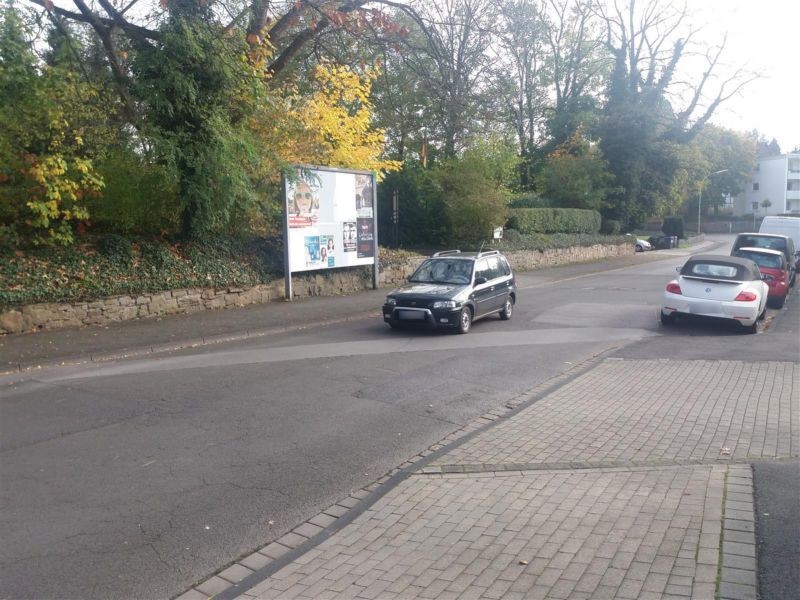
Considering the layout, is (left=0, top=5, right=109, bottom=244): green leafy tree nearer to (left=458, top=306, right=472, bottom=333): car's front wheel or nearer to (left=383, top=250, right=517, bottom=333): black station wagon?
(left=383, top=250, right=517, bottom=333): black station wagon

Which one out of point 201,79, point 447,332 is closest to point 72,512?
point 447,332

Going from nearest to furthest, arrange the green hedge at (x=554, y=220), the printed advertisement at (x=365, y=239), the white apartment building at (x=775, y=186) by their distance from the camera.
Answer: the printed advertisement at (x=365, y=239)
the green hedge at (x=554, y=220)
the white apartment building at (x=775, y=186)

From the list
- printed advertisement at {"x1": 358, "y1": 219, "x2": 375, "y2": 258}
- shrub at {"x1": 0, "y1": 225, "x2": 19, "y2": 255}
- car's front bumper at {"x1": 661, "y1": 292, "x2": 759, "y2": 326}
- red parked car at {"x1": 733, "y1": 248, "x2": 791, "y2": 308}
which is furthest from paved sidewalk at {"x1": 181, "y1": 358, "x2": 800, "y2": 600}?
printed advertisement at {"x1": 358, "y1": 219, "x2": 375, "y2": 258}

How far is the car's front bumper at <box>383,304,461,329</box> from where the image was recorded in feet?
45.0

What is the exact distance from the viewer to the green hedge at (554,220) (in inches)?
1328

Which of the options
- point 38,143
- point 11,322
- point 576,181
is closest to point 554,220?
point 576,181

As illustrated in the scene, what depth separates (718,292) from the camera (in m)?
14.3

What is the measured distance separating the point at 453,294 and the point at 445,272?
1.14 metres

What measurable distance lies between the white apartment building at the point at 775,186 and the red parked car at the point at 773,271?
88135 millimetres

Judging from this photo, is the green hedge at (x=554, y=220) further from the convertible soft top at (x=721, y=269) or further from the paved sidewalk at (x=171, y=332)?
the convertible soft top at (x=721, y=269)

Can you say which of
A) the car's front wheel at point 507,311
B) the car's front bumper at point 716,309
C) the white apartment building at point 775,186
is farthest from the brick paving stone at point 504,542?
the white apartment building at point 775,186

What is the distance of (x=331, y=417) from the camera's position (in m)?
8.00

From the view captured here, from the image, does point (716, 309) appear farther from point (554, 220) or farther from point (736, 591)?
point (554, 220)

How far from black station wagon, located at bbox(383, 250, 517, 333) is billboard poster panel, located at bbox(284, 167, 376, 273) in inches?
182
